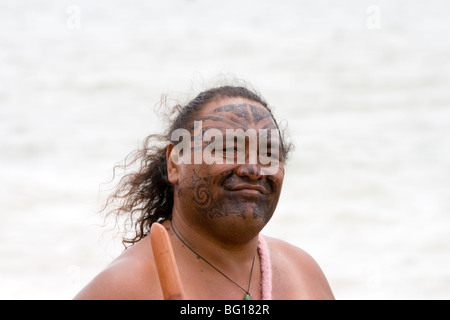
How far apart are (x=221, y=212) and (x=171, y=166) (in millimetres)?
397

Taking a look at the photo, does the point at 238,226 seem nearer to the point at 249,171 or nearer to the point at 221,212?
the point at 221,212

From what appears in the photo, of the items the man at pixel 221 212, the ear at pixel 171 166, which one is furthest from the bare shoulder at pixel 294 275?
the ear at pixel 171 166

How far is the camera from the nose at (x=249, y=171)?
10.3ft

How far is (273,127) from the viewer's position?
11.1 ft

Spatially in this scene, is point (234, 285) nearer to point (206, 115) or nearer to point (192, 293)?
point (192, 293)

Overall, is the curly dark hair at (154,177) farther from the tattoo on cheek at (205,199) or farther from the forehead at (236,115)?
the tattoo on cheek at (205,199)

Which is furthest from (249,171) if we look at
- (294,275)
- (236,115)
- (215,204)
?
(294,275)

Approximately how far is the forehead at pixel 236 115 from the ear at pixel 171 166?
0.22m

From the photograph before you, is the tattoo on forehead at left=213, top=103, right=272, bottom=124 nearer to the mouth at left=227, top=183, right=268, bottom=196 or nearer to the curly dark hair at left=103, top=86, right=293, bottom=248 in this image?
the curly dark hair at left=103, top=86, right=293, bottom=248

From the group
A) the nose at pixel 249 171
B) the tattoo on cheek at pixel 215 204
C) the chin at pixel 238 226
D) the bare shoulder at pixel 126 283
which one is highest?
the nose at pixel 249 171

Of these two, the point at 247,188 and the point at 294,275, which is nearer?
the point at 247,188

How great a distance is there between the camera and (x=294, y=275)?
3518 millimetres
